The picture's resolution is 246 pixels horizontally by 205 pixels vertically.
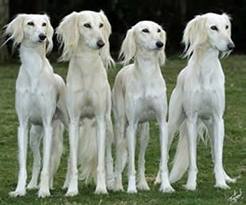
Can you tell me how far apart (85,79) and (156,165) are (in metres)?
2.43

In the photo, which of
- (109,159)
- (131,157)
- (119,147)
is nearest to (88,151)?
(109,159)

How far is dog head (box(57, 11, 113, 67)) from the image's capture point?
9.36 m

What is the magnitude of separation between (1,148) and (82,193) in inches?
129

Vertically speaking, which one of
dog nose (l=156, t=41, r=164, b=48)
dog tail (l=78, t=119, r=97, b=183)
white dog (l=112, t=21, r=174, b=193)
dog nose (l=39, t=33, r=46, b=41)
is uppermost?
dog nose (l=39, t=33, r=46, b=41)

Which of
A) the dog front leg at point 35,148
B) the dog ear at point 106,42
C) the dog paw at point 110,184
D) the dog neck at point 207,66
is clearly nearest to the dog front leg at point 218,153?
the dog neck at point 207,66

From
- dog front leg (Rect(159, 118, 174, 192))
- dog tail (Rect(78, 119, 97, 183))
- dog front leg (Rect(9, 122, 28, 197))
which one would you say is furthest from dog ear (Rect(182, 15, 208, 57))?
dog front leg (Rect(9, 122, 28, 197))

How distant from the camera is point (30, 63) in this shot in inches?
372

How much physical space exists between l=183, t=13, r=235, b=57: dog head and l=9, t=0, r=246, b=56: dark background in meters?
17.4

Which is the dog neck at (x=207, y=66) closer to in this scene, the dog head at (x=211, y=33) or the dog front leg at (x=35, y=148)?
the dog head at (x=211, y=33)

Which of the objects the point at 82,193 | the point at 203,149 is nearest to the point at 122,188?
the point at 82,193

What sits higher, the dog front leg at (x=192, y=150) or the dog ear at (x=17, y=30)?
the dog ear at (x=17, y=30)

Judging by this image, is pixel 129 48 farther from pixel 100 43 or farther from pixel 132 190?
pixel 132 190

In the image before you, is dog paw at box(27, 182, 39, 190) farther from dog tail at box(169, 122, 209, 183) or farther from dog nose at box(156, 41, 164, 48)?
dog nose at box(156, 41, 164, 48)

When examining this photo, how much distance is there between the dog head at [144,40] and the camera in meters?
9.52
